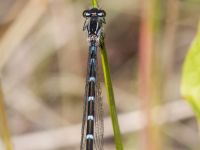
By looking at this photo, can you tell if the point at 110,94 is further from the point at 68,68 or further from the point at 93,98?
the point at 68,68

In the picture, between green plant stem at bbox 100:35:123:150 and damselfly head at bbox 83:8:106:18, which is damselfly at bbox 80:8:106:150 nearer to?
damselfly head at bbox 83:8:106:18

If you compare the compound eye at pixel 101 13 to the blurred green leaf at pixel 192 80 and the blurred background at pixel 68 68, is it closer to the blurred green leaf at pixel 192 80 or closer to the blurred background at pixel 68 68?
the blurred green leaf at pixel 192 80

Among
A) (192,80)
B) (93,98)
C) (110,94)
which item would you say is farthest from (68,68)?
(192,80)

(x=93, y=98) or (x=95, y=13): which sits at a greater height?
(x=95, y=13)

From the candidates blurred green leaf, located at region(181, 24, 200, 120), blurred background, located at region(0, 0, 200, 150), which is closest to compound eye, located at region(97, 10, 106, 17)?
blurred green leaf, located at region(181, 24, 200, 120)

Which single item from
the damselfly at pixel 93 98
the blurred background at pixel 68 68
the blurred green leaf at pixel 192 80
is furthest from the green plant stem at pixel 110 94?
the blurred background at pixel 68 68
